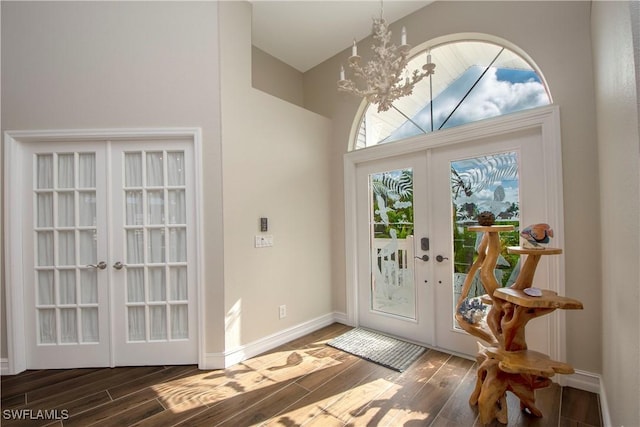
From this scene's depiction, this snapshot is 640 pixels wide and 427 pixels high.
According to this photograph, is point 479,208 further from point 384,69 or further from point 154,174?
point 154,174

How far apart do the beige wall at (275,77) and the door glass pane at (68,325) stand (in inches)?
125

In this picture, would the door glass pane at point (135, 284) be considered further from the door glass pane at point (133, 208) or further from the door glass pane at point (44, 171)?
the door glass pane at point (44, 171)

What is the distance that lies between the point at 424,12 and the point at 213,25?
85.2 inches

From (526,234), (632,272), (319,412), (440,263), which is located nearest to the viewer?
(632,272)

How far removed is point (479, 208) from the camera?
2.53m

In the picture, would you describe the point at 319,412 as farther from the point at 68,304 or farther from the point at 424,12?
the point at 424,12

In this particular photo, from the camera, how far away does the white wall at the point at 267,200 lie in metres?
2.59

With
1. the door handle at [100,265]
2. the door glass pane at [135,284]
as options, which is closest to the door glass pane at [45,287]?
the door handle at [100,265]

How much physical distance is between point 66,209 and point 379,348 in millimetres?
3335

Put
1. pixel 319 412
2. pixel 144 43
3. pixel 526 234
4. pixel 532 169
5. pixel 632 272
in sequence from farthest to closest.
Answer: pixel 144 43, pixel 532 169, pixel 319 412, pixel 526 234, pixel 632 272

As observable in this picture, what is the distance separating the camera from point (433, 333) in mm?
2793

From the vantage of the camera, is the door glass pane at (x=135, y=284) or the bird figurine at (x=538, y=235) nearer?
the bird figurine at (x=538, y=235)

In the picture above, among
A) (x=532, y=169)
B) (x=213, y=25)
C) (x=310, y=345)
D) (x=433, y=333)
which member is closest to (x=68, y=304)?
(x=310, y=345)

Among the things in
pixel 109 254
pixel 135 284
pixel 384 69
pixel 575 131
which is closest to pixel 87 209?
pixel 109 254
